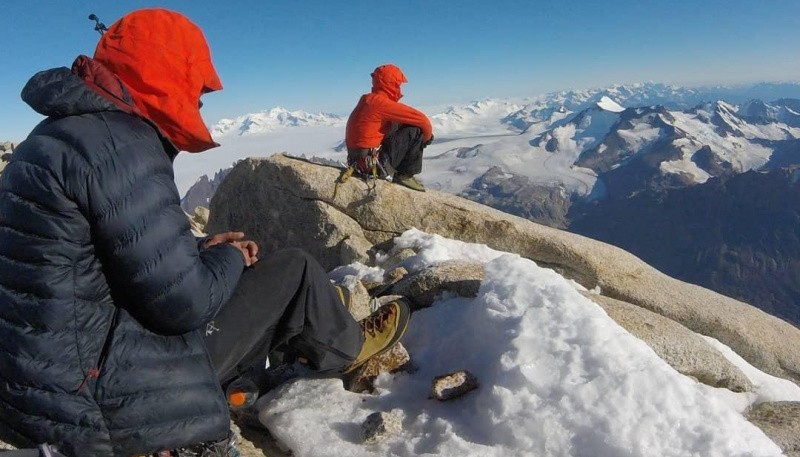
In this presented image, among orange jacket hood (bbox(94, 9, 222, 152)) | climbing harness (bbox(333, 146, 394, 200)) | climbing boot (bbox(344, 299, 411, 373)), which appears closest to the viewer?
orange jacket hood (bbox(94, 9, 222, 152))

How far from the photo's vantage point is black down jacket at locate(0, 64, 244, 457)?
11.6ft

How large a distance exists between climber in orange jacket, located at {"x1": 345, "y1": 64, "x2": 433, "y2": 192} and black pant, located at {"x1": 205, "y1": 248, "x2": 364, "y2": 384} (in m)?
10.7

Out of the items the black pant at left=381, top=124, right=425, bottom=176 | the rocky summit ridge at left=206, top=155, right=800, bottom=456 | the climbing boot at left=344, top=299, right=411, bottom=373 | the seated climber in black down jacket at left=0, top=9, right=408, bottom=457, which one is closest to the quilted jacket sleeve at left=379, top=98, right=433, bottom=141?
the black pant at left=381, top=124, right=425, bottom=176

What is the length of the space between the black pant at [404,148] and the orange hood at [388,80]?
3.80 feet

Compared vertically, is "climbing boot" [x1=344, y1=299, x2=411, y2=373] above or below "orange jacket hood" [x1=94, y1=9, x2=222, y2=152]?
below

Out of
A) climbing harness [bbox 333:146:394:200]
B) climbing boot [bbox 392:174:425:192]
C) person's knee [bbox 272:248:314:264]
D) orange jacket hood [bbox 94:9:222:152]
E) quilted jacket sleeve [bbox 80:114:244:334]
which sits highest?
orange jacket hood [bbox 94:9:222:152]

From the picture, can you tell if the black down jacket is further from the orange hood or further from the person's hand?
the orange hood

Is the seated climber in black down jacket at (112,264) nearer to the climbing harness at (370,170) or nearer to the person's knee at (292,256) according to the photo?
the person's knee at (292,256)

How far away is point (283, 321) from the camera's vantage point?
567 cm

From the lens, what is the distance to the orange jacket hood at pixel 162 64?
3881mm

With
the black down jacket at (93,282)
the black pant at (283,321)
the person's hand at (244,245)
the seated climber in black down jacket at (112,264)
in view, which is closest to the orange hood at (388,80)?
the person's hand at (244,245)

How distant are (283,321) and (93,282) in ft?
7.31

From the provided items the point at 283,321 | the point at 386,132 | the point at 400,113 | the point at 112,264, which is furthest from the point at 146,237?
the point at 386,132

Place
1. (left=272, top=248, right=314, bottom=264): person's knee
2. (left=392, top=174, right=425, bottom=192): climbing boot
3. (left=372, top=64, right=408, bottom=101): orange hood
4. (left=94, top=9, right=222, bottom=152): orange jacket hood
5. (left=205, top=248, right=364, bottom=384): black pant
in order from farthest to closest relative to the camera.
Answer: (left=392, top=174, right=425, bottom=192): climbing boot, (left=372, top=64, right=408, bottom=101): orange hood, (left=272, top=248, right=314, bottom=264): person's knee, (left=205, top=248, right=364, bottom=384): black pant, (left=94, top=9, right=222, bottom=152): orange jacket hood
